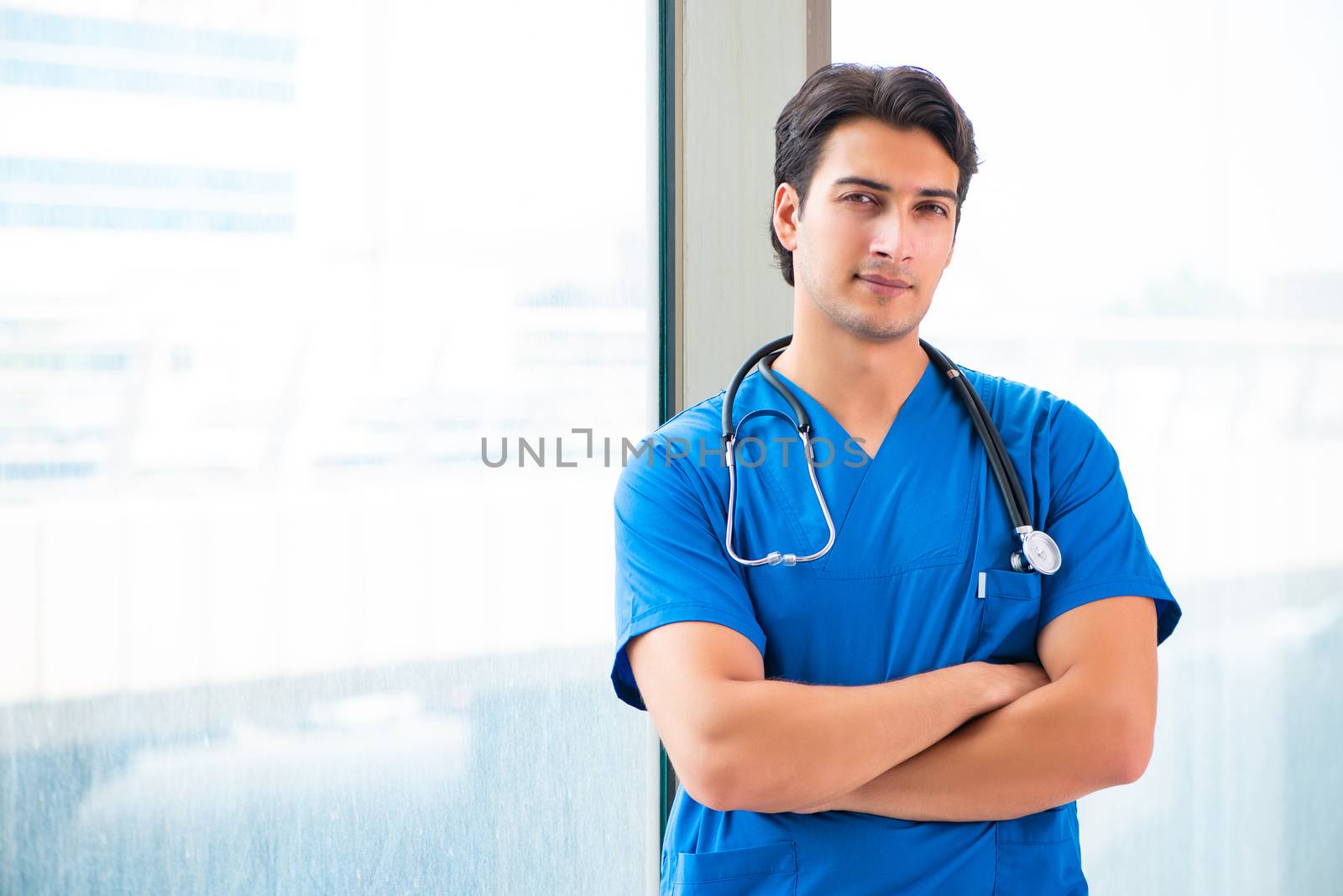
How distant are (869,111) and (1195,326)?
0.93 metres

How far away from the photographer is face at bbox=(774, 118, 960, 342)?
42.3 inches

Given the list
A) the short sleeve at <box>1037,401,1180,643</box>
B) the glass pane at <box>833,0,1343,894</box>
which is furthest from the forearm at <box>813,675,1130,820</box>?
the glass pane at <box>833,0,1343,894</box>

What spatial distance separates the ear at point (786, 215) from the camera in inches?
46.1

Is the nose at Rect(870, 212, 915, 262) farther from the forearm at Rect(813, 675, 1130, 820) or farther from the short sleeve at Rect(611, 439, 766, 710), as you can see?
the forearm at Rect(813, 675, 1130, 820)

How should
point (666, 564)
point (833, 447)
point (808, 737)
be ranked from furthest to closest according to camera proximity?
point (833, 447), point (666, 564), point (808, 737)

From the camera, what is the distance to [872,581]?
103 centimetres

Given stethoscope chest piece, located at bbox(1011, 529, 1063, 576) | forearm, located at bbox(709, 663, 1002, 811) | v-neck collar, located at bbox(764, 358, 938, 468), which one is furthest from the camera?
v-neck collar, located at bbox(764, 358, 938, 468)

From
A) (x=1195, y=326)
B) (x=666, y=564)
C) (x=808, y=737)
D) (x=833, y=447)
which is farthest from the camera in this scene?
(x=1195, y=326)

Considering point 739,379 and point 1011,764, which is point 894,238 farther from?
point 1011,764

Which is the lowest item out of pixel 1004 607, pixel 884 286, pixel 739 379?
pixel 1004 607

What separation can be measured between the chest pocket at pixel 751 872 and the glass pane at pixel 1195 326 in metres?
0.85

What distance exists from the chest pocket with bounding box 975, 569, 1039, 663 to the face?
271mm

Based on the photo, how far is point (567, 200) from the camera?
131cm

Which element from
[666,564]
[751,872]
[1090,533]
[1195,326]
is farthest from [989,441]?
[1195,326]
